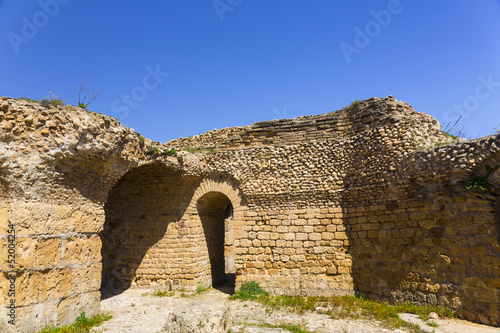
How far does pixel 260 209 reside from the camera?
906cm

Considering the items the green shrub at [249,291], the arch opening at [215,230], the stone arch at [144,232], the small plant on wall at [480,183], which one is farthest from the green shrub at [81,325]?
the small plant on wall at [480,183]

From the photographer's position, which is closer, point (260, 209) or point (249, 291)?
point (249, 291)

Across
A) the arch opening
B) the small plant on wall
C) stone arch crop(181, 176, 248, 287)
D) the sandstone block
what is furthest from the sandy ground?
the small plant on wall

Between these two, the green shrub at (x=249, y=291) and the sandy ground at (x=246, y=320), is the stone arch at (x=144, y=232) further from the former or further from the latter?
the green shrub at (x=249, y=291)

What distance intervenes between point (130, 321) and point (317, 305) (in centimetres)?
400

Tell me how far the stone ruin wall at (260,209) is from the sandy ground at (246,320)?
2.09ft

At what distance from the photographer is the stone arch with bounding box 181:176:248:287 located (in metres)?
9.30

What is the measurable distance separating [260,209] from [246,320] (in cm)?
319

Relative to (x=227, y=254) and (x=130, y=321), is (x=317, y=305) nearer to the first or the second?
(x=130, y=321)

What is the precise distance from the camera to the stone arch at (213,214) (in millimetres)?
9297

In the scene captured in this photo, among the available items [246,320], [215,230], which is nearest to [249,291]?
[246,320]

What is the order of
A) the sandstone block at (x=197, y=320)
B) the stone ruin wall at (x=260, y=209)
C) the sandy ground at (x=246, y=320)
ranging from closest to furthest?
the sandstone block at (x=197, y=320), the stone ruin wall at (x=260, y=209), the sandy ground at (x=246, y=320)

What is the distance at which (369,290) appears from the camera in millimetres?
7707

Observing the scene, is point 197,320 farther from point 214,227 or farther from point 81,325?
point 214,227
